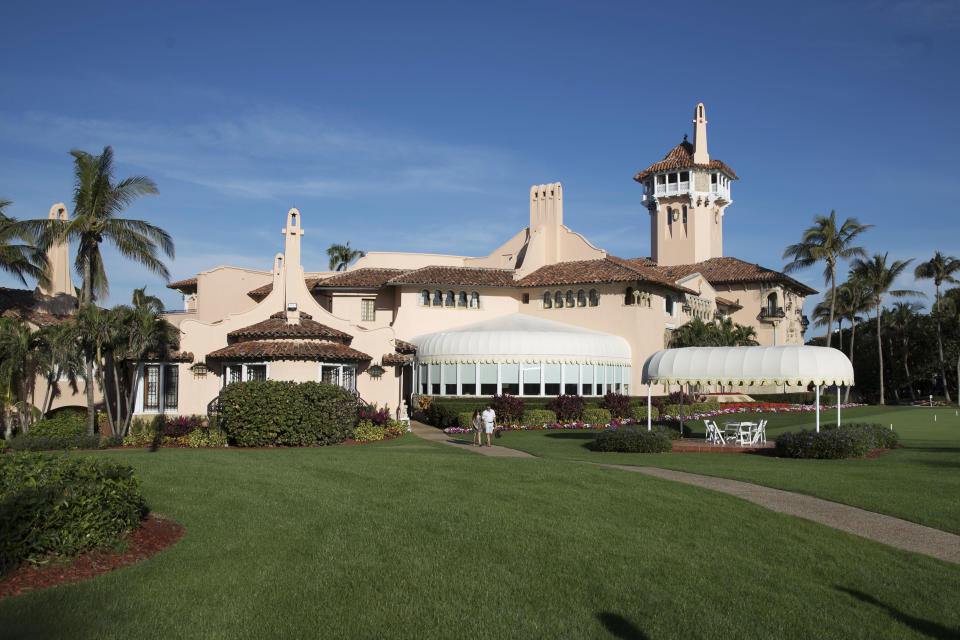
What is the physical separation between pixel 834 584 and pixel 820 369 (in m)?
17.7

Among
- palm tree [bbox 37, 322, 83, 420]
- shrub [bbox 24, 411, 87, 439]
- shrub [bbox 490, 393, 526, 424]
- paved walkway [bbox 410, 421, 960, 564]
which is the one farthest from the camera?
shrub [bbox 490, 393, 526, 424]

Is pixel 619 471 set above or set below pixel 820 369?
below

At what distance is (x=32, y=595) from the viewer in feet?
28.2

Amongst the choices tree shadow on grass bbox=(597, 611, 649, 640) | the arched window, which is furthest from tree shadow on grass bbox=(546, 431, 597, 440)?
the arched window

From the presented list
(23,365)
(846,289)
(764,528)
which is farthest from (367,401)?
(846,289)

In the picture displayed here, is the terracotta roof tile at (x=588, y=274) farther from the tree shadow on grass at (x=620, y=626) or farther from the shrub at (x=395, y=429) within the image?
the tree shadow on grass at (x=620, y=626)

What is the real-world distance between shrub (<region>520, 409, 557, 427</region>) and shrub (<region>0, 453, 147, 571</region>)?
26400mm

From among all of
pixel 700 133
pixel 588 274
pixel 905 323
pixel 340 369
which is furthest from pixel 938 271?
pixel 340 369

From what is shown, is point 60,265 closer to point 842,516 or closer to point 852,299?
point 842,516

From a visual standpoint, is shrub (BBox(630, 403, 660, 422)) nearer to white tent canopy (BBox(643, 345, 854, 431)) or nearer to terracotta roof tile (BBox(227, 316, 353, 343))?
white tent canopy (BBox(643, 345, 854, 431))

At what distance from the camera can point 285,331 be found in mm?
30531

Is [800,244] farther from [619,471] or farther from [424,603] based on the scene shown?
[424,603]

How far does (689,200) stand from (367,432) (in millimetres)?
47366

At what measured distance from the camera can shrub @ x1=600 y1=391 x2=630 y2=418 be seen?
3931cm
